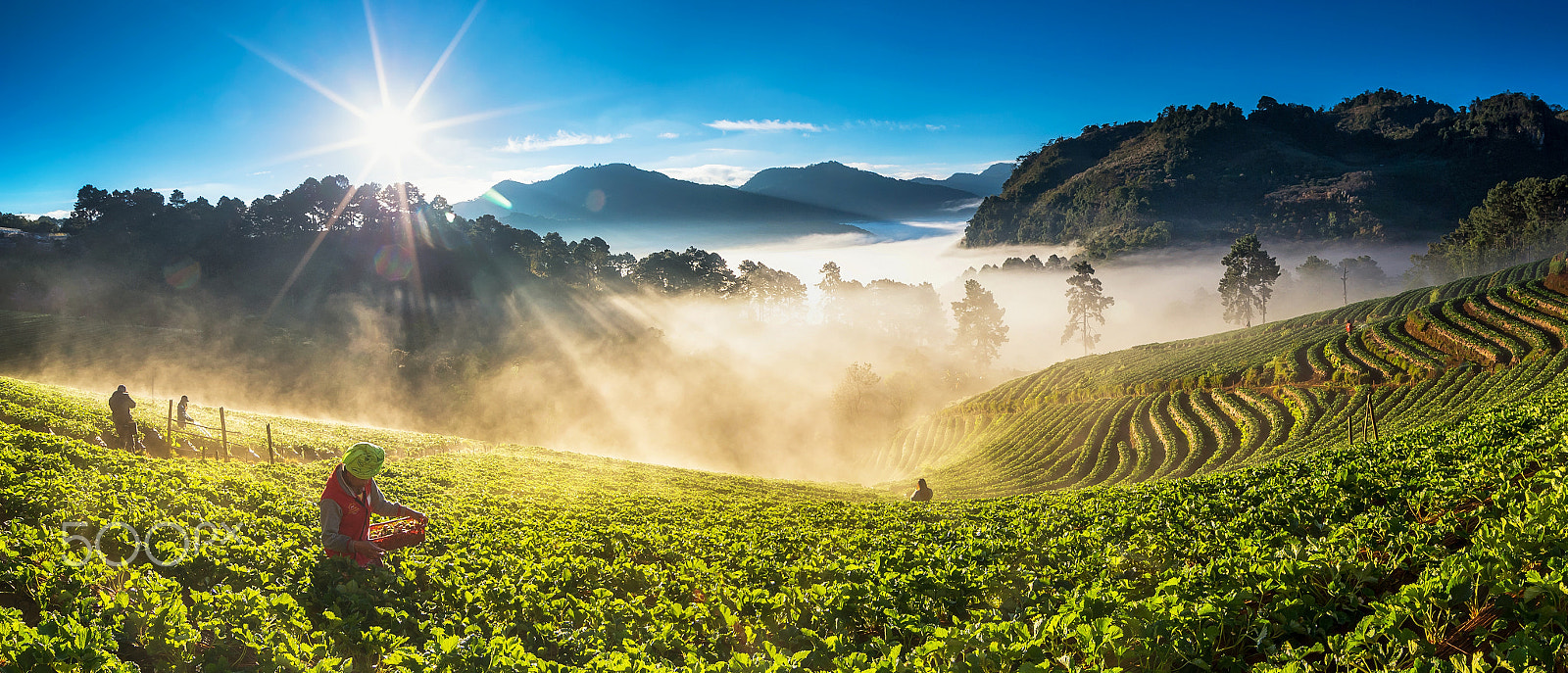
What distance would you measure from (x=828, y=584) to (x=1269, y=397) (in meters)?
50.8

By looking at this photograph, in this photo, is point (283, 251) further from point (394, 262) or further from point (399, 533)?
point (399, 533)

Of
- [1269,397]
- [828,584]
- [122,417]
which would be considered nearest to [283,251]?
[122,417]

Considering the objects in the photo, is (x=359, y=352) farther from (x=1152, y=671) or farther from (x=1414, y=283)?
(x=1414, y=283)

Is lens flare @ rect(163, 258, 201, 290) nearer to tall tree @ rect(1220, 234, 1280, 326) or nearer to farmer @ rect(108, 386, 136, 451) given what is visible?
farmer @ rect(108, 386, 136, 451)

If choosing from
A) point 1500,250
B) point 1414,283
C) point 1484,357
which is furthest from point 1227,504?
point 1414,283

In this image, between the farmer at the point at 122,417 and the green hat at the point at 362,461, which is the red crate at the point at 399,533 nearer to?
the green hat at the point at 362,461

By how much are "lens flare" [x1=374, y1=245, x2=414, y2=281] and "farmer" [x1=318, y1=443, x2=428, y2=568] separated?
108277mm

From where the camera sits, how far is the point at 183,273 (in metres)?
92.5

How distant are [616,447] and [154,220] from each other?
77.8 metres

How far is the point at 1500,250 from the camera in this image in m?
114

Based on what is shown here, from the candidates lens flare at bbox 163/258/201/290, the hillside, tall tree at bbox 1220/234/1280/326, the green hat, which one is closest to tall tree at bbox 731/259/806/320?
tall tree at bbox 1220/234/1280/326

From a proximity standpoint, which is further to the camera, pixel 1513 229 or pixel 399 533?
pixel 1513 229

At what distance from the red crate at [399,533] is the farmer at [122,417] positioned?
17.2 m

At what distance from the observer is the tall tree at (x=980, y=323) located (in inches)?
5330
